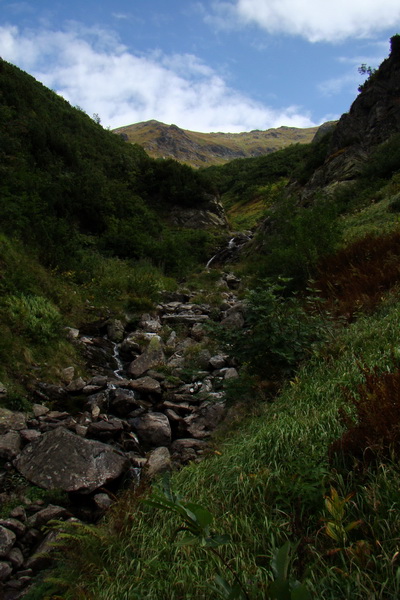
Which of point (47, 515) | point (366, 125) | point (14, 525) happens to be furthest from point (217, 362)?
point (366, 125)

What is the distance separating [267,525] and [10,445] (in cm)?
355

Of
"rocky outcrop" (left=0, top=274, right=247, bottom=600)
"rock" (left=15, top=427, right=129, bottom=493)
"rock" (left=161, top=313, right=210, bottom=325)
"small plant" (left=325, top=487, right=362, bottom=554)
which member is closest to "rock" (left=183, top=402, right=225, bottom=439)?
"rocky outcrop" (left=0, top=274, right=247, bottom=600)

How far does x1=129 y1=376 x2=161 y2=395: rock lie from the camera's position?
22.1ft

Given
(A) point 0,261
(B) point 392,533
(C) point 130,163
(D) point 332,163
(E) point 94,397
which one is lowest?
(E) point 94,397

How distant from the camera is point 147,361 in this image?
26.3ft

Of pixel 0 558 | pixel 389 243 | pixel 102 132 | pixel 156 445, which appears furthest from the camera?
pixel 102 132

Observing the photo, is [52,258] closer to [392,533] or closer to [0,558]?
[0,558]

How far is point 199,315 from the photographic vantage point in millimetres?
11656

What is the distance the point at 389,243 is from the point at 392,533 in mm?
7529

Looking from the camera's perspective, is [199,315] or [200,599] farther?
[199,315]

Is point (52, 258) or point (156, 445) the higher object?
point (52, 258)

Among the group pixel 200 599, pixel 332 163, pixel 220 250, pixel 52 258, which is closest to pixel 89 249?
A: pixel 52 258

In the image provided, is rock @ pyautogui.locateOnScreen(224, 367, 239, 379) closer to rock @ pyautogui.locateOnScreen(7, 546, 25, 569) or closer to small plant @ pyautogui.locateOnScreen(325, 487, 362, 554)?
rock @ pyautogui.locateOnScreen(7, 546, 25, 569)

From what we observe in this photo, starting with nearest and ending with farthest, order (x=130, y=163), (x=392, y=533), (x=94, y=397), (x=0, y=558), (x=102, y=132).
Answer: (x=392, y=533) < (x=0, y=558) < (x=94, y=397) < (x=130, y=163) < (x=102, y=132)
